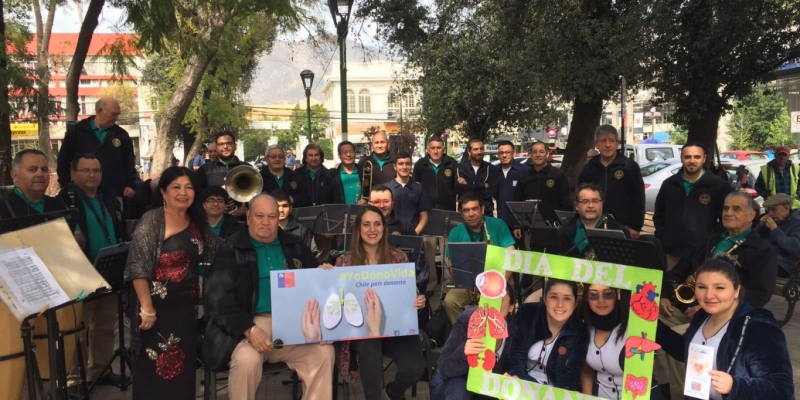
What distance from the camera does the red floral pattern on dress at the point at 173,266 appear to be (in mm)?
4152

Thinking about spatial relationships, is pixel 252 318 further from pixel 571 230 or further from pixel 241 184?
pixel 241 184

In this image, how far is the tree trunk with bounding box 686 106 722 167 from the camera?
10970mm

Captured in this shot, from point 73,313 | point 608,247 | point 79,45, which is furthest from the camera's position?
point 79,45

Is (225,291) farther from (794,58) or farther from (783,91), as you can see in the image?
(783,91)

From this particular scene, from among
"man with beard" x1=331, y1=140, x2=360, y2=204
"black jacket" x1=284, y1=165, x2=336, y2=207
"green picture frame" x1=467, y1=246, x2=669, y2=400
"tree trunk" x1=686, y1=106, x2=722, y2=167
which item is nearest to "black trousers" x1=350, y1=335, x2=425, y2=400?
"green picture frame" x1=467, y1=246, x2=669, y2=400

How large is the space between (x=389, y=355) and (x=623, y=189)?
11.3ft

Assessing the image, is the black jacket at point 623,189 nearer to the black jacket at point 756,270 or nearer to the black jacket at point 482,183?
the black jacket at point 482,183

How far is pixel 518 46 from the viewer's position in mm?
11664

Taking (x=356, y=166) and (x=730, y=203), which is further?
(x=356, y=166)

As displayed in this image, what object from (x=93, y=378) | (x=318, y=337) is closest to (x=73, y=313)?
(x=93, y=378)

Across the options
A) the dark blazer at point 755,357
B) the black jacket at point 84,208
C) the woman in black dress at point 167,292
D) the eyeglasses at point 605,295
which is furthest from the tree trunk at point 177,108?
the dark blazer at point 755,357

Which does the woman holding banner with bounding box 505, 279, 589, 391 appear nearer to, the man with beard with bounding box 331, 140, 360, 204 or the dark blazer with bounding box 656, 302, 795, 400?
the dark blazer with bounding box 656, 302, 795, 400

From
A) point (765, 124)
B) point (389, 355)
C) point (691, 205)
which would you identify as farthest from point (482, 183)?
point (765, 124)

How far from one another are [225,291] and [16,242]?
1228 millimetres
